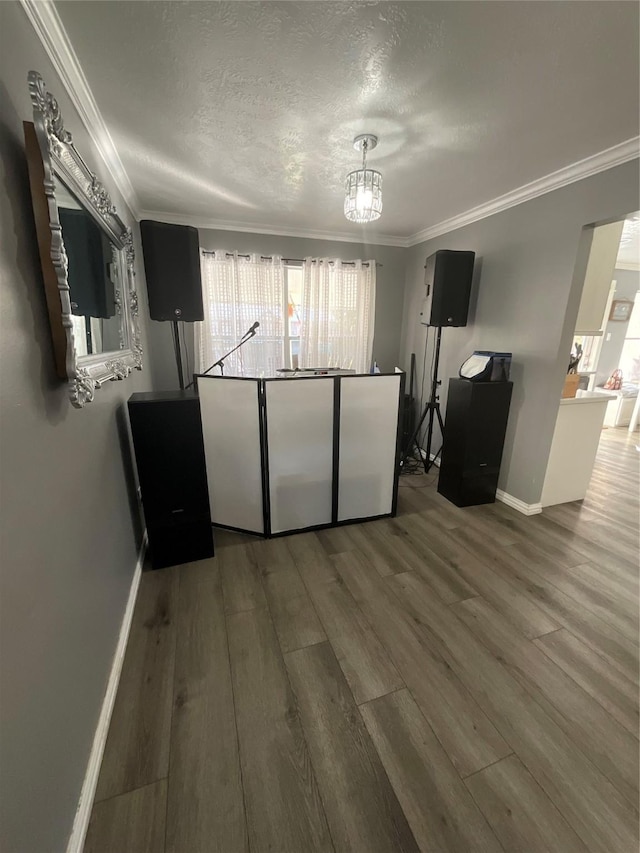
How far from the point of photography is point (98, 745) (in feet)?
3.67

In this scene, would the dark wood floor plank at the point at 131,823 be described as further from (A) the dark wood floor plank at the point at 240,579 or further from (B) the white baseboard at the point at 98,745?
(A) the dark wood floor plank at the point at 240,579

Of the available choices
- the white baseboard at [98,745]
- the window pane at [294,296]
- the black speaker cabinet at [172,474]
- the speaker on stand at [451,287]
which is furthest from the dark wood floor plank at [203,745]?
the window pane at [294,296]

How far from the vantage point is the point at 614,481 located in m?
3.29

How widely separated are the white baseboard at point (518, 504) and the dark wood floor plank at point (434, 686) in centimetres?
148

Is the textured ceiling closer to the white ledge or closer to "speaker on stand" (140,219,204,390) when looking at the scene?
"speaker on stand" (140,219,204,390)

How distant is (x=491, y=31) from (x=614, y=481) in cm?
364

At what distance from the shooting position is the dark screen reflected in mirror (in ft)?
3.58

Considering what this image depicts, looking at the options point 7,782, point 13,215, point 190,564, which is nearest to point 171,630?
point 190,564

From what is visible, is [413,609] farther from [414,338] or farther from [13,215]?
[414,338]

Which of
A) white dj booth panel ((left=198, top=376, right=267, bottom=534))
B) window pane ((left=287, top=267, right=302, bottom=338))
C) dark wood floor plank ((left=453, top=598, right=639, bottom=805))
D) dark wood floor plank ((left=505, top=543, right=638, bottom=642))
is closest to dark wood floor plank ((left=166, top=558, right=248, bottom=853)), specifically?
white dj booth panel ((left=198, top=376, right=267, bottom=534))

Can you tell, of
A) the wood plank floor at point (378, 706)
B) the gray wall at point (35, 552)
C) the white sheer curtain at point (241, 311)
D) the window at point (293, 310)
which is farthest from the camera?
the window at point (293, 310)

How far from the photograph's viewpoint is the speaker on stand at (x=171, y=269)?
2289mm

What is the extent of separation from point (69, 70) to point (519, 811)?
9.80 ft

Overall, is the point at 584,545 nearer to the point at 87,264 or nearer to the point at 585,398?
the point at 585,398
